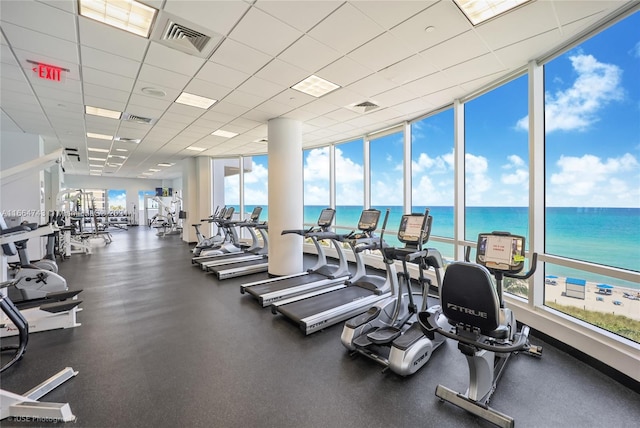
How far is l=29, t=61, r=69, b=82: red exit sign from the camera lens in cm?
323

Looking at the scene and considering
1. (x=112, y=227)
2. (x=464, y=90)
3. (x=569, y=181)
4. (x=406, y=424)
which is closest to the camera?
(x=406, y=424)

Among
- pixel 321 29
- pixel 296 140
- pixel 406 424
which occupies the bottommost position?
pixel 406 424

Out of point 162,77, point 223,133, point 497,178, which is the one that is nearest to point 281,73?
point 162,77

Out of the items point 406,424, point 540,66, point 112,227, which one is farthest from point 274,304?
point 112,227

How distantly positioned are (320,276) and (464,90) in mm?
3935

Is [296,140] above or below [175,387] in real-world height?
above

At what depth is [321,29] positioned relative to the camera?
103 inches

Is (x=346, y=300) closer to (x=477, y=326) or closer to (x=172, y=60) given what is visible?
(x=477, y=326)

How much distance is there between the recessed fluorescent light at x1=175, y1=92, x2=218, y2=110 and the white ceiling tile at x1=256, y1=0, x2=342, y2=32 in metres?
2.42

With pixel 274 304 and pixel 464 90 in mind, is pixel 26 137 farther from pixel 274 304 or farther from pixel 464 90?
pixel 464 90

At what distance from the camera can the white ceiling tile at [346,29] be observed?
2411 mm

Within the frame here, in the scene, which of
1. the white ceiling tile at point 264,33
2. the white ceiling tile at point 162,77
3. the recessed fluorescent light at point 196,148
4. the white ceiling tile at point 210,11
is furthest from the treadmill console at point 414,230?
the recessed fluorescent light at point 196,148

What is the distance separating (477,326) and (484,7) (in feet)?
8.74

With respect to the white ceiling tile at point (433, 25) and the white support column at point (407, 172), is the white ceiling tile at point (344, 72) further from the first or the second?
the white support column at point (407, 172)
